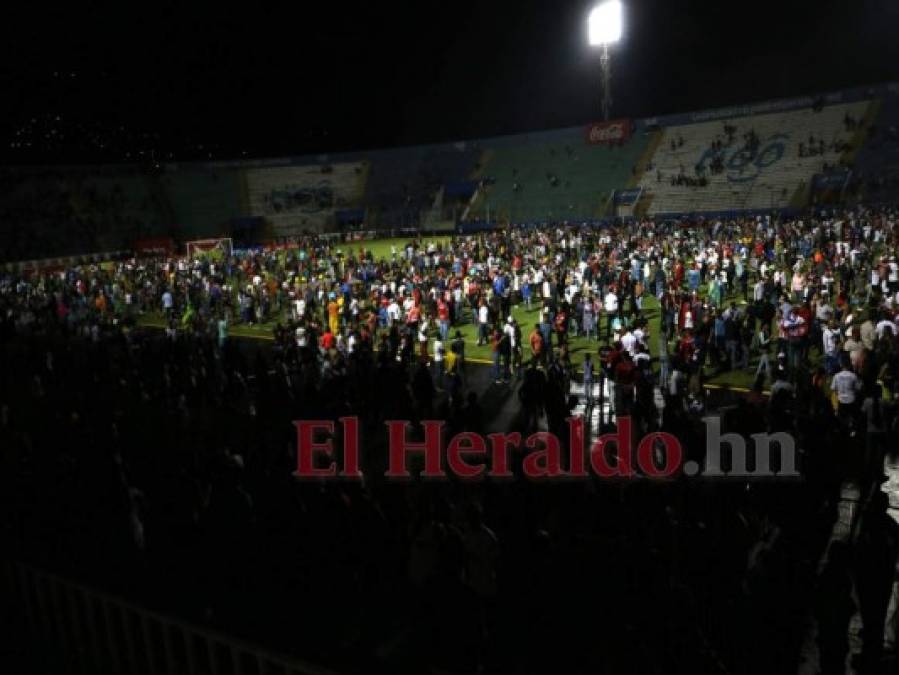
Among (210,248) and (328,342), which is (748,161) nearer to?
(210,248)

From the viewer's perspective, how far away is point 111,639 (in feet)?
16.3

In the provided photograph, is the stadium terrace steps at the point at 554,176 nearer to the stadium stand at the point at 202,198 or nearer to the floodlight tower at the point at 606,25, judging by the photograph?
the floodlight tower at the point at 606,25

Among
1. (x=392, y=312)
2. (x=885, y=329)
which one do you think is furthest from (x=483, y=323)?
(x=885, y=329)

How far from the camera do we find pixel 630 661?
4.52 metres

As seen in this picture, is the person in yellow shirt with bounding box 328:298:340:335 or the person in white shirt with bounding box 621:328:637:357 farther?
the person in yellow shirt with bounding box 328:298:340:335

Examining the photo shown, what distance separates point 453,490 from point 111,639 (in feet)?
15.4

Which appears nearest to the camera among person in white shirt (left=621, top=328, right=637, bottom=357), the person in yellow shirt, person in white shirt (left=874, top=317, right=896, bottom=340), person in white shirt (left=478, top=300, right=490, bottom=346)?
person in white shirt (left=874, top=317, right=896, bottom=340)

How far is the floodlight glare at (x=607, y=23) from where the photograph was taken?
1871 inches

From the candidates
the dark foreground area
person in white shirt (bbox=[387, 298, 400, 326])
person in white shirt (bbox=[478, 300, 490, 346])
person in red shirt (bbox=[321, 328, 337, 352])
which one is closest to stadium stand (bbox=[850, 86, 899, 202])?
person in white shirt (bbox=[478, 300, 490, 346])

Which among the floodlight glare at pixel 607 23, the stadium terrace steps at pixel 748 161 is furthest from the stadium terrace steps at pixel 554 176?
the floodlight glare at pixel 607 23

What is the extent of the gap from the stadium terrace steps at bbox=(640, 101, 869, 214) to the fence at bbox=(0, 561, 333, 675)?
42.1 meters

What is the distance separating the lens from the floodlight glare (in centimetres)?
4753

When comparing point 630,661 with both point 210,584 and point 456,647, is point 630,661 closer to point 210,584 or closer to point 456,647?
point 456,647

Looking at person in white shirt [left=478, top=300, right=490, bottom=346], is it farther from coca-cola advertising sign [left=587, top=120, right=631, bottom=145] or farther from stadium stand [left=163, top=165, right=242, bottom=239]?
stadium stand [left=163, top=165, right=242, bottom=239]
